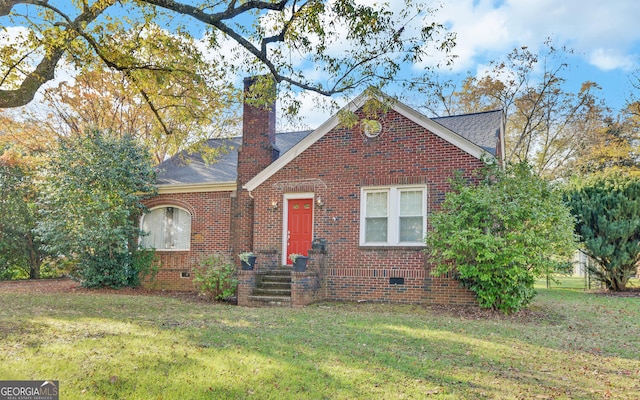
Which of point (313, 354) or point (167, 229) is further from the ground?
point (167, 229)

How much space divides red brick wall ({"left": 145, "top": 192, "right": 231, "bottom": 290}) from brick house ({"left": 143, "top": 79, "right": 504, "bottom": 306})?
0.43m

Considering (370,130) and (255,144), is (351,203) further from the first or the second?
(255,144)

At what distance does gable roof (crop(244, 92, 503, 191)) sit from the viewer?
11.7 metres

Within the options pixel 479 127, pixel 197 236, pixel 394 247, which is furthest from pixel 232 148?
pixel 479 127

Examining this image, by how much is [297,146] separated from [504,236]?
586 cm

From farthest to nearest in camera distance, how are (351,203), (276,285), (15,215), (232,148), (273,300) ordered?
1. (15,215)
2. (232,148)
3. (351,203)
4. (276,285)
5. (273,300)

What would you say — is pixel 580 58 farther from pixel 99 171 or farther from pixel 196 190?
pixel 99 171

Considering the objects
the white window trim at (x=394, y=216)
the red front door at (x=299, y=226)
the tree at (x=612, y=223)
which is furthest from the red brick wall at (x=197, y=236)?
the tree at (x=612, y=223)

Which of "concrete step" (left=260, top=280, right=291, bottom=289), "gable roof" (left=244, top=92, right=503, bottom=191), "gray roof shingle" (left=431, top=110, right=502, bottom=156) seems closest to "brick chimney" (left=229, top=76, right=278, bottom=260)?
"gable roof" (left=244, top=92, right=503, bottom=191)

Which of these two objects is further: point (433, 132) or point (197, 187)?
point (197, 187)

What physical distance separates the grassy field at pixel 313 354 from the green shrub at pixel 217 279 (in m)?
2.11

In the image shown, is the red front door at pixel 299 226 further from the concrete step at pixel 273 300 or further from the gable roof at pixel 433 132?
the concrete step at pixel 273 300

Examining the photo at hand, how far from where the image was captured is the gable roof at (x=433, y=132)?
460 inches

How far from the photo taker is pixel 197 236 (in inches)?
613
